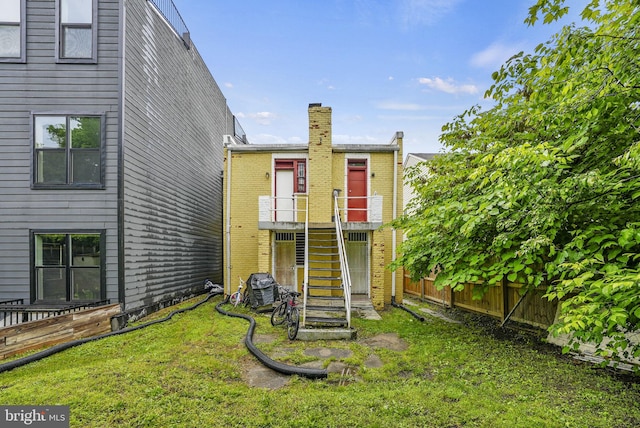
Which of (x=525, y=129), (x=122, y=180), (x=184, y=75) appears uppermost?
(x=184, y=75)

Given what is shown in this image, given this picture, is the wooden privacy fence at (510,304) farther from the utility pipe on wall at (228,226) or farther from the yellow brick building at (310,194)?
the utility pipe on wall at (228,226)

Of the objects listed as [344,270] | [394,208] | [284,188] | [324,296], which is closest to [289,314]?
[324,296]

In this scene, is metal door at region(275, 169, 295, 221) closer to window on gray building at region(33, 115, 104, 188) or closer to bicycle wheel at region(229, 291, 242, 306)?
bicycle wheel at region(229, 291, 242, 306)

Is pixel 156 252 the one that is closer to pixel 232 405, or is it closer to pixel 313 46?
pixel 232 405

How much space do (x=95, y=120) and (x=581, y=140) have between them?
996 centimetres

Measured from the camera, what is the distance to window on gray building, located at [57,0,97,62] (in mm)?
7762

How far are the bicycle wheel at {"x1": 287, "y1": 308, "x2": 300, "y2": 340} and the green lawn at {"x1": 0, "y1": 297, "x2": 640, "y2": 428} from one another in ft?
0.79

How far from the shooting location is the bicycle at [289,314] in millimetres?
6574

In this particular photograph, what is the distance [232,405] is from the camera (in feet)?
12.6

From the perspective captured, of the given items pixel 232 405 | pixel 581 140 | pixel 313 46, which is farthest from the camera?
pixel 313 46

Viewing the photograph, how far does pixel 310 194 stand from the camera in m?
10.5

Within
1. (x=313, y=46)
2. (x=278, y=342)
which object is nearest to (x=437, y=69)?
(x=313, y=46)

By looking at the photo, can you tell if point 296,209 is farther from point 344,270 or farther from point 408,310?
point 408,310

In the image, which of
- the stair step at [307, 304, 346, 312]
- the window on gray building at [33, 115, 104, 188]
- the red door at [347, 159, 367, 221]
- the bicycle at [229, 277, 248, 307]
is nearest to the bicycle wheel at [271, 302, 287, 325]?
the stair step at [307, 304, 346, 312]
